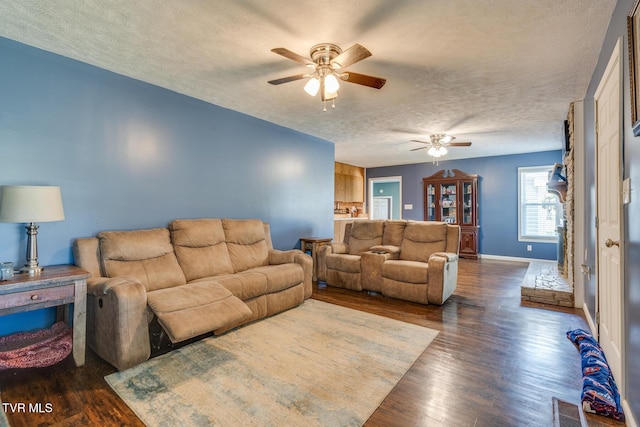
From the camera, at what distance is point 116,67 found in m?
2.86

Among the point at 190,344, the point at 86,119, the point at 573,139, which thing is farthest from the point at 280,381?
the point at 573,139

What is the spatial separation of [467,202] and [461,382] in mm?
6037

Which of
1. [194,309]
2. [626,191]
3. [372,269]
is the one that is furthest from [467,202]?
[194,309]

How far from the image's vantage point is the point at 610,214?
208 cm

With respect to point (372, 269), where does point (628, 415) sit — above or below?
below

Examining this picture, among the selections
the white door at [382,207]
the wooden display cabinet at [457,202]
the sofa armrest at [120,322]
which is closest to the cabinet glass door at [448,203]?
the wooden display cabinet at [457,202]

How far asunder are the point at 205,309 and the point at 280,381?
0.80 meters

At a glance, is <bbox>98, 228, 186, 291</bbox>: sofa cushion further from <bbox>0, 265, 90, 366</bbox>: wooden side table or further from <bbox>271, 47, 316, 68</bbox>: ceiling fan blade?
<bbox>271, 47, 316, 68</bbox>: ceiling fan blade

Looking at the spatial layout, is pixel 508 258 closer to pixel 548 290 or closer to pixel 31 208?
pixel 548 290

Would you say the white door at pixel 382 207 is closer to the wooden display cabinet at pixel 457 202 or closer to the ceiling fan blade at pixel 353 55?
the wooden display cabinet at pixel 457 202

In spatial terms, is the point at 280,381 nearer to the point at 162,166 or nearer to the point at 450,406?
the point at 450,406

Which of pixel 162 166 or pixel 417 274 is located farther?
pixel 417 274

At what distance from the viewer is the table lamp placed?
215cm

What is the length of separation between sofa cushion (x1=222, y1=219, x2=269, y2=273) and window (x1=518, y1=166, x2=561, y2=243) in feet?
19.7
